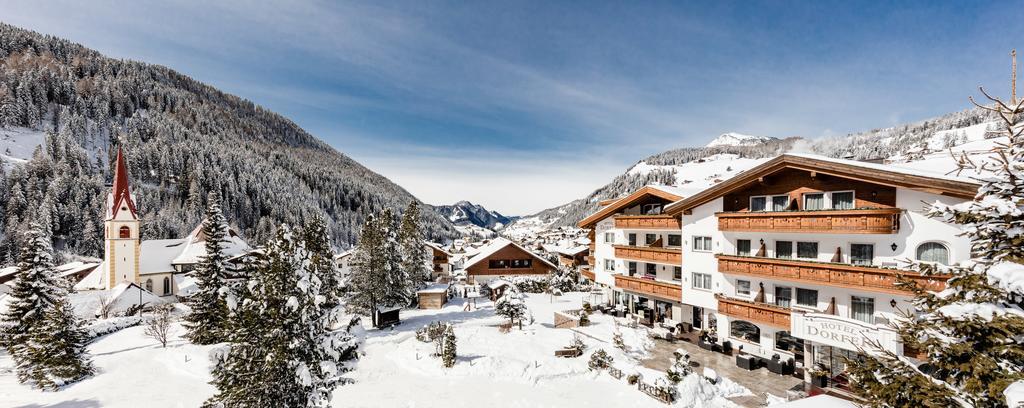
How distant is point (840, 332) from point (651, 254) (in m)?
13.2

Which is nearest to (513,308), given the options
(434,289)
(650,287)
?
(650,287)

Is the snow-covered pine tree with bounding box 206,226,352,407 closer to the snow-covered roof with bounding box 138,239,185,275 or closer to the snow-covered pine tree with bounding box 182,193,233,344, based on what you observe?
the snow-covered pine tree with bounding box 182,193,233,344

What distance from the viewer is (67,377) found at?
24.7m

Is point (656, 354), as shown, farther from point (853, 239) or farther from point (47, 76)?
point (47, 76)

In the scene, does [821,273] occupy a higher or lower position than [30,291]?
higher

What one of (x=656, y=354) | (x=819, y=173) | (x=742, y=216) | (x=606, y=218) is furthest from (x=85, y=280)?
(x=819, y=173)

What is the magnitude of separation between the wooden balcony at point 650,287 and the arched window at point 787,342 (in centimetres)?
611

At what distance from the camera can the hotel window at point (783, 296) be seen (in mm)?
22016

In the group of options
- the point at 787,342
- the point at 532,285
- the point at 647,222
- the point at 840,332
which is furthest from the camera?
the point at 532,285

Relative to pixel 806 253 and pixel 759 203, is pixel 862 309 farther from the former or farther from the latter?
pixel 759 203

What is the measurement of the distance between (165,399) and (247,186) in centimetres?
12621

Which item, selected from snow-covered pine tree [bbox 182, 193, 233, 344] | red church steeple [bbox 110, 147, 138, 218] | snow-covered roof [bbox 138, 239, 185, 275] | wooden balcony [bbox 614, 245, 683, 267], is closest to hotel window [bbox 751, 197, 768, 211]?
wooden balcony [bbox 614, 245, 683, 267]

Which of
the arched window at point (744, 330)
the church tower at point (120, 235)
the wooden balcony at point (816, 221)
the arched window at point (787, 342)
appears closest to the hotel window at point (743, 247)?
the wooden balcony at point (816, 221)

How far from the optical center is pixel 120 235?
175 feet
